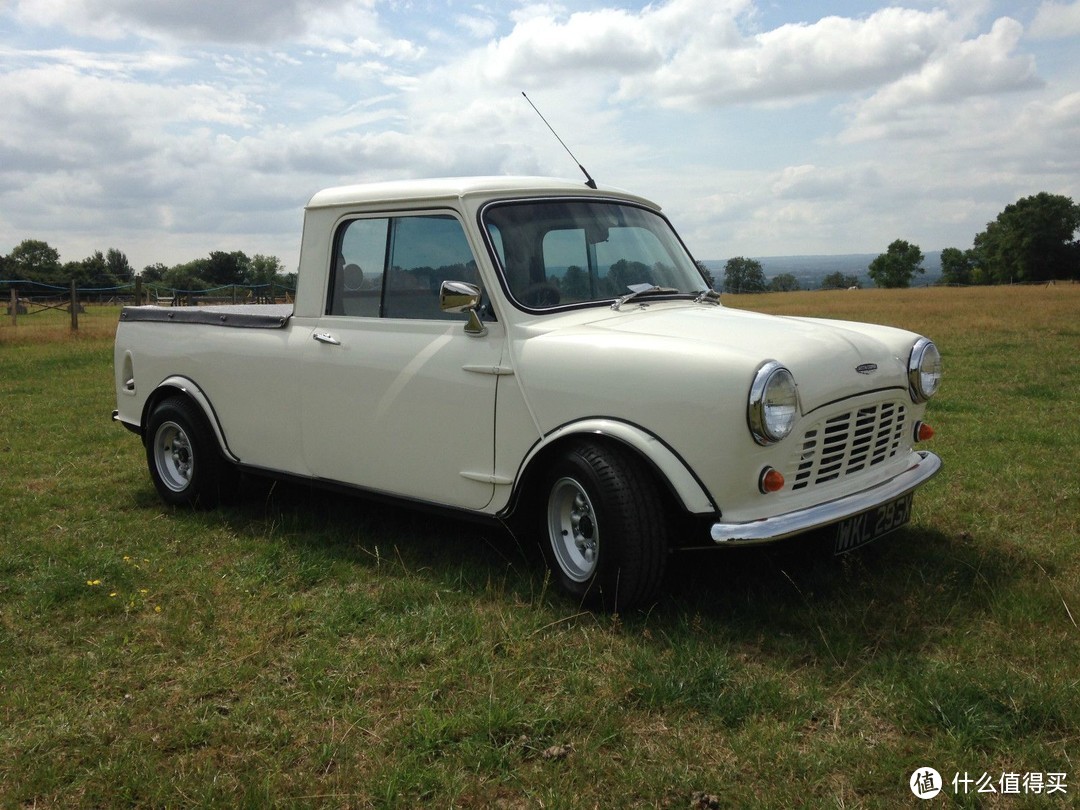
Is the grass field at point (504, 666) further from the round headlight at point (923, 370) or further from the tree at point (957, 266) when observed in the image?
the tree at point (957, 266)

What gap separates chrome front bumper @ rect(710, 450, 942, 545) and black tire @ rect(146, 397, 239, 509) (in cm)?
330

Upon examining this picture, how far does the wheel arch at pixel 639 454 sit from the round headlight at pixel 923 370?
51.2 inches

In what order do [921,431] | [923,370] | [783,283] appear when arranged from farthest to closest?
1. [783,283]
2. [921,431]
3. [923,370]

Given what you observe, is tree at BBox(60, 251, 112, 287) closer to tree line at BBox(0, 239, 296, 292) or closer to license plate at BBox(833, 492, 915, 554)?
tree line at BBox(0, 239, 296, 292)

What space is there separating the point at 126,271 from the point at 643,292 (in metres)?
87.4

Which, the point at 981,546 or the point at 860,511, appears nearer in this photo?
the point at 860,511

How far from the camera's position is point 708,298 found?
4.94 m

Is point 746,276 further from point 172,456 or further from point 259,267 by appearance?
point 172,456

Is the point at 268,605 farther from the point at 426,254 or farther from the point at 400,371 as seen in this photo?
the point at 426,254

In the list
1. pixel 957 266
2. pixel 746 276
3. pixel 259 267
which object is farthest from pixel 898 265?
pixel 259 267

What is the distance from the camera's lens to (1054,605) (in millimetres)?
3846

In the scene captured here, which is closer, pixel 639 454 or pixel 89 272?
pixel 639 454

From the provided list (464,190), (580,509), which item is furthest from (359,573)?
(464,190)

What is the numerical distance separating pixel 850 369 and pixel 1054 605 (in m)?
1.26
